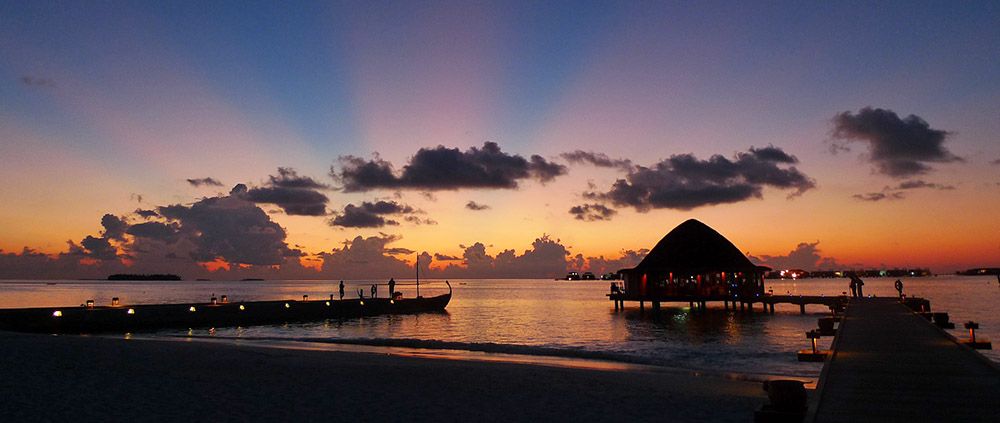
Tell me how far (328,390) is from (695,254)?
155 ft

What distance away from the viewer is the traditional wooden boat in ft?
119

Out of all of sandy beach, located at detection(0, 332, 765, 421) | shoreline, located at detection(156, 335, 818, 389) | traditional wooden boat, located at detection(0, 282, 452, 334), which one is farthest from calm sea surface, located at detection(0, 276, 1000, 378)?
sandy beach, located at detection(0, 332, 765, 421)

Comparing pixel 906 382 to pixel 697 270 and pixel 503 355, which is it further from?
pixel 697 270

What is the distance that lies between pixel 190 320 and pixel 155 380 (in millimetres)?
33046

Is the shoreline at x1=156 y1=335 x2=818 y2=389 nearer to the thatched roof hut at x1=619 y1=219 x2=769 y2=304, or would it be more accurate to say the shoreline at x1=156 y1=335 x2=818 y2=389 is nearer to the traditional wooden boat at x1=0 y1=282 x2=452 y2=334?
the traditional wooden boat at x1=0 y1=282 x2=452 y2=334

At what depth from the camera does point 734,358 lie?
27016 millimetres

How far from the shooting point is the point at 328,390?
14961 millimetres

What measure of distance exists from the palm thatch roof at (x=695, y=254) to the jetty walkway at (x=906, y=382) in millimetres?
36635

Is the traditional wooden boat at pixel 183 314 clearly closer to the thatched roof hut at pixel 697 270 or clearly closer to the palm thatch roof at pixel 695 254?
the thatched roof hut at pixel 697 270

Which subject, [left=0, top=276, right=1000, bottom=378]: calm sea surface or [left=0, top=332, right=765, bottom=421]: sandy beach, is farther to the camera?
[left=0, top=276, right=1000, bottom=378]: calm sea surface

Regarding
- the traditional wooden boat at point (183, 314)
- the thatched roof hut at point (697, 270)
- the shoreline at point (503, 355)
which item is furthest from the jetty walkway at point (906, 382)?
the traditional wooden boat at point (183, 314)

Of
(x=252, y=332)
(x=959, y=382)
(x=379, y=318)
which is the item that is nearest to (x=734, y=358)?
(x=959, y=382)

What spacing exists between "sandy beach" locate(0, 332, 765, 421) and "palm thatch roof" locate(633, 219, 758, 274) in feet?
123

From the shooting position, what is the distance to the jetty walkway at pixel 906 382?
9.57m
